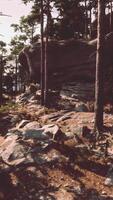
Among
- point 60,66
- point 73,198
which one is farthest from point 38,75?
point 73,198

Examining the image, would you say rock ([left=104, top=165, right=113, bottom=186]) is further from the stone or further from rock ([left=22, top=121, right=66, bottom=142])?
the stone

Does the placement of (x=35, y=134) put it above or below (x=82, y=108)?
above

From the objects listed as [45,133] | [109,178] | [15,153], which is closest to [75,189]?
[109,178]

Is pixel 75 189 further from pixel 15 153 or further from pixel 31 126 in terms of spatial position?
pixel 31 126

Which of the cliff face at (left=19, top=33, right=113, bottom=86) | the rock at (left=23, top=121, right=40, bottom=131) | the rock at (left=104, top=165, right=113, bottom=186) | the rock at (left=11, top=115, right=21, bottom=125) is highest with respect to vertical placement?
the cliff face at (left=19, top=33, right=113, bottom=86)

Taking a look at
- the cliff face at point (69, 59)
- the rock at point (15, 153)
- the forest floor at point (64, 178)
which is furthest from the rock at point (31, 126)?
the cliff face at point (69, 59)

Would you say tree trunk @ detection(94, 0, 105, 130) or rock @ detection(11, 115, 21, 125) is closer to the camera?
tree trunk @ detection(94, 0, 105, 130)

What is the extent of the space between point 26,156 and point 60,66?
67.4 feet

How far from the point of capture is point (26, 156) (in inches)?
594

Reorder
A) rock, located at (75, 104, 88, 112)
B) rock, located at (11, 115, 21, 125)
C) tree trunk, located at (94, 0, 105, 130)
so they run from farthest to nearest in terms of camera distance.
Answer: rock, located at (75, 104, 88, 112), rock, located at (11, 115, 21, 125), tree trunk, located at (94, 0, 105, 130)

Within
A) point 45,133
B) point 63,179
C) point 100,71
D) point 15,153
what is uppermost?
point 100,71

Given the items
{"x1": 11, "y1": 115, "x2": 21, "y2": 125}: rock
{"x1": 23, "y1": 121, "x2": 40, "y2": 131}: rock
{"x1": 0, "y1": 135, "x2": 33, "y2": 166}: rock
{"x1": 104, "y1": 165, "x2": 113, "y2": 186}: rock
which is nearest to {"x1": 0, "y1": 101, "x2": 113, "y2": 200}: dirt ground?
{"x1": 104, "y1": 165, "x2": 113, "y2": 186}: rock

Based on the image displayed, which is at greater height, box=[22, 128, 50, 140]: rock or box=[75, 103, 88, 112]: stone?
box=[22, 128, 50, 140]: rock

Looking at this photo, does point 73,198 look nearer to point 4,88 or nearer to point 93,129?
point 93,129
